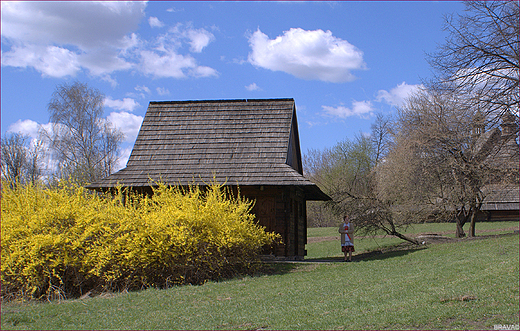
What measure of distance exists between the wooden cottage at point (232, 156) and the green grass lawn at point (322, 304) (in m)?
4.38

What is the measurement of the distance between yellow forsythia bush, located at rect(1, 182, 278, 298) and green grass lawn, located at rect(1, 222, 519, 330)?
2.56 feet

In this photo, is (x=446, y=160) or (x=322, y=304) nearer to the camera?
(x=322, y=304)

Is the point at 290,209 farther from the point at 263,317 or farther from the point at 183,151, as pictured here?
the point at 263,317

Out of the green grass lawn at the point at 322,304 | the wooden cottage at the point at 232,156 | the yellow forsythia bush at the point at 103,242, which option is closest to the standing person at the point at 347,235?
the wooden cottage at the point at 232,156

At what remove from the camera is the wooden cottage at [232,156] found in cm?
1508

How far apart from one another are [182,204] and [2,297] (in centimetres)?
462

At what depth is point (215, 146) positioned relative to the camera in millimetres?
16562

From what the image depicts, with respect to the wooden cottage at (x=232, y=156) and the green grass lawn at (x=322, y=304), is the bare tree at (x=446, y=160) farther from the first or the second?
the green grass lawn at (x=322, y=304)

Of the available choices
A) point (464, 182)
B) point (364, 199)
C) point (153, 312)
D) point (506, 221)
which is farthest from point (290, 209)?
point (506, 221)

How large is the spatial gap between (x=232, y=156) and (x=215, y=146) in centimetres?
104

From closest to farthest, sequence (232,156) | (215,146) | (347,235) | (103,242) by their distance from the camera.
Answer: (103,242) → (347,235) → (232,156) → (215,146)

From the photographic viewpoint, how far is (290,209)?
51.5 feet

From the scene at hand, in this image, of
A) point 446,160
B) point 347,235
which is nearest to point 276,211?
point 347,235

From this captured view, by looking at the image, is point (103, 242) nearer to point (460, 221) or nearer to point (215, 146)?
point (215, 146)
